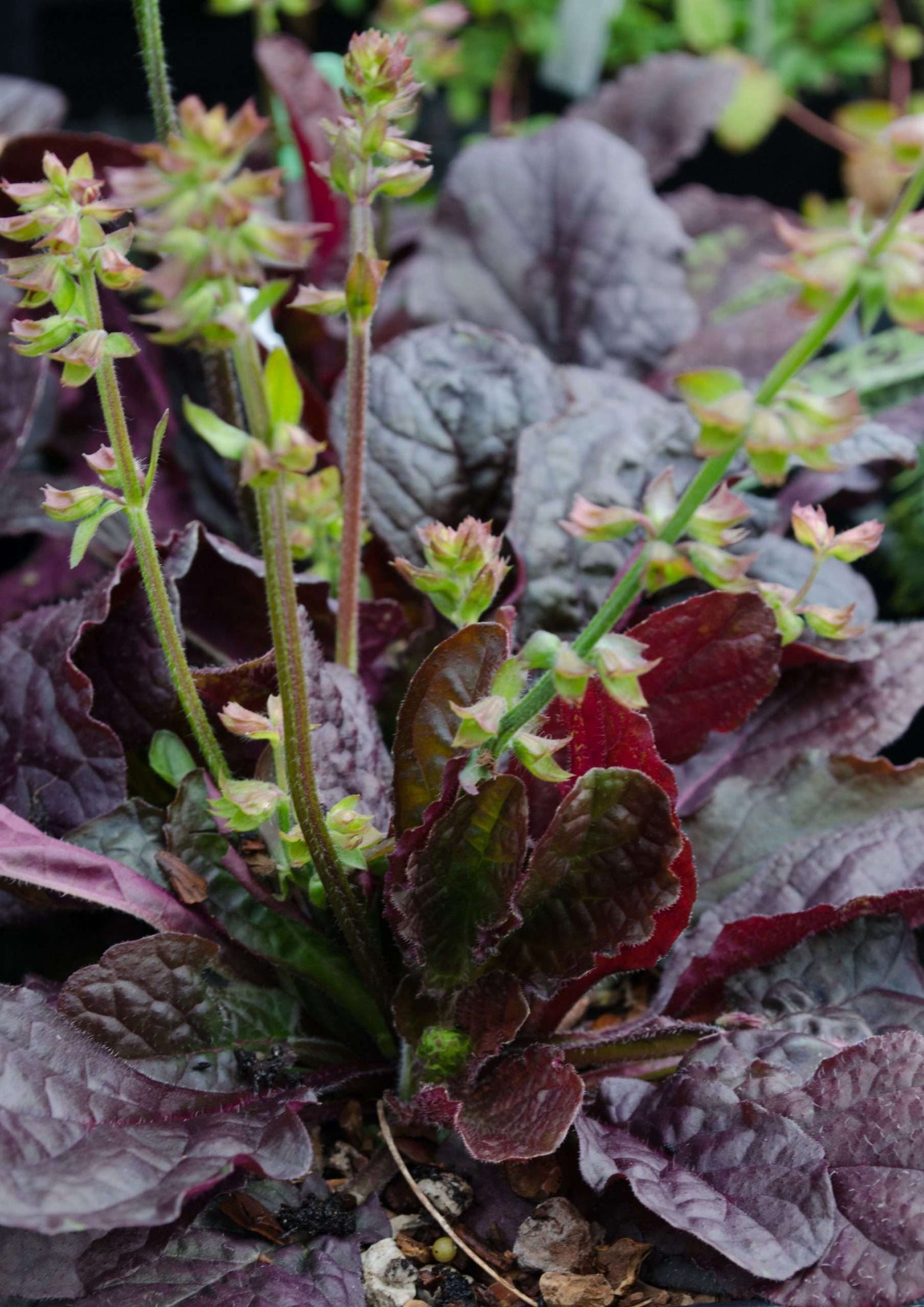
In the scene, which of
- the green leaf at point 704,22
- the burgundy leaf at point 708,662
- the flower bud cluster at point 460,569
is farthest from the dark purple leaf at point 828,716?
the green leaf at point 704,22

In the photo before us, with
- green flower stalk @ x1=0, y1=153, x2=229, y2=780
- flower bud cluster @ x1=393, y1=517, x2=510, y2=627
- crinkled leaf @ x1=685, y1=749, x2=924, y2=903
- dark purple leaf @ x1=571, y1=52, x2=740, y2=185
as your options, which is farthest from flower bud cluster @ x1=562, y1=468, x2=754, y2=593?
dark purple leaf @ x1=571, y1=52, x2=740, y2=185

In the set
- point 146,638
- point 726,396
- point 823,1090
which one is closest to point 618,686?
point 726,396

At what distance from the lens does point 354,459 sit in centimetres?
77

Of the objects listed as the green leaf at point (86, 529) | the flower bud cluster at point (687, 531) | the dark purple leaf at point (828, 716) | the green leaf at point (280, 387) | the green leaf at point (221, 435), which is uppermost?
the green leaf at point (280, 387)

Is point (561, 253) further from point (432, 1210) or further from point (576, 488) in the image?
point (432, 1210)

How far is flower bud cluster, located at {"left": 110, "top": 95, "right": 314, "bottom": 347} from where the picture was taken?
16.3 inches

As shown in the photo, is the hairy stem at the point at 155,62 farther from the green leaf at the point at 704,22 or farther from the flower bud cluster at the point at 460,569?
the green leaf at the point at 704,22

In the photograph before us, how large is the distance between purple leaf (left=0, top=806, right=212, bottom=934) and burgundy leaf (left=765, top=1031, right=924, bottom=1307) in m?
0.41

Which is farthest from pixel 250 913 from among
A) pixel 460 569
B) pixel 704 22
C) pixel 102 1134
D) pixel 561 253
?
pixel 704 22

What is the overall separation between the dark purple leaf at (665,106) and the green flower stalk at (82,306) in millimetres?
1192

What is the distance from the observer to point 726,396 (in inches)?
18.9

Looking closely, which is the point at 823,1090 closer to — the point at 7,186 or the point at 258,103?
the point at 7,186

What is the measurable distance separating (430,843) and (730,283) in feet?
3.72

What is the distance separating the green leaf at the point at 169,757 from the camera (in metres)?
0.84
